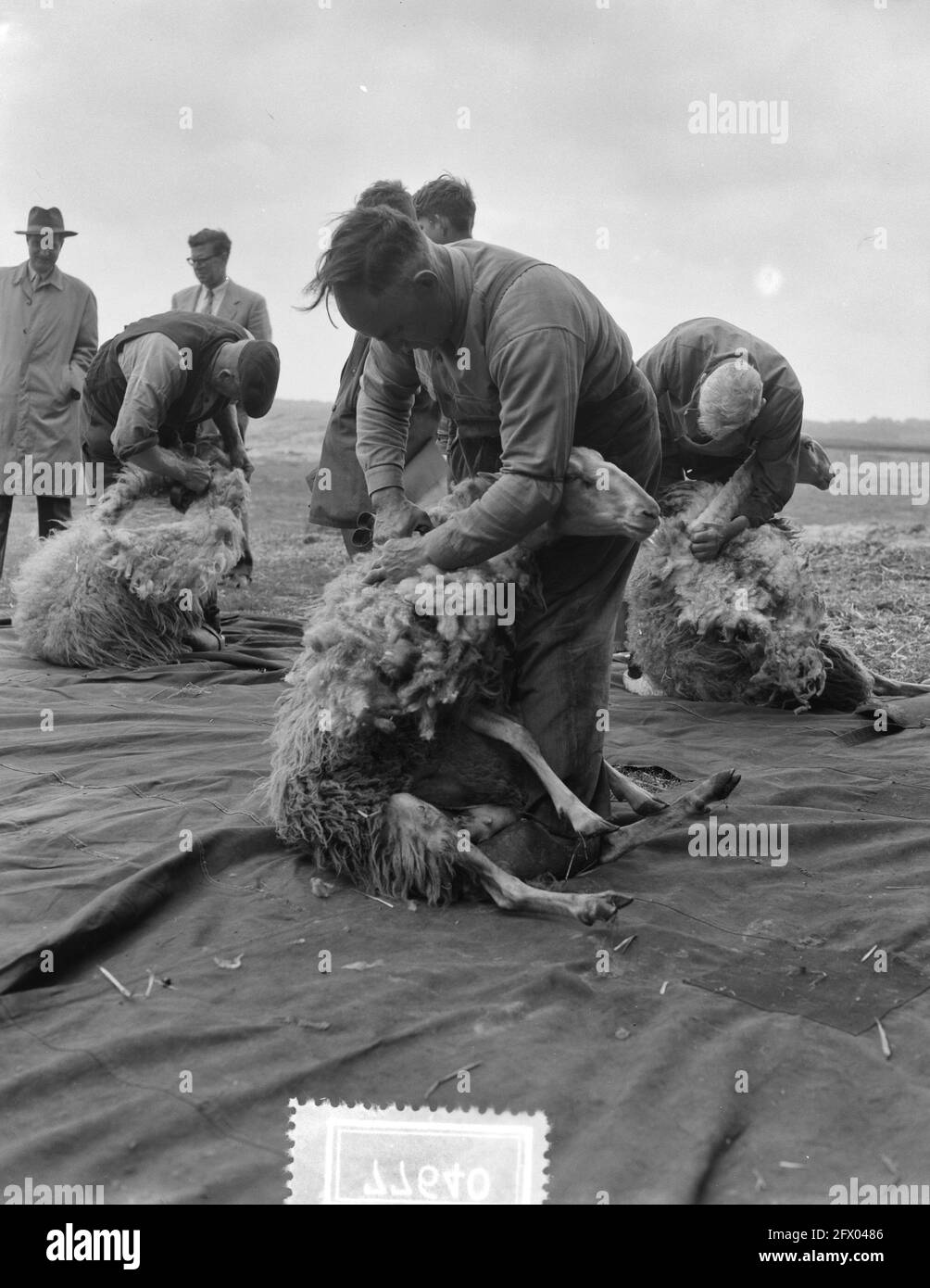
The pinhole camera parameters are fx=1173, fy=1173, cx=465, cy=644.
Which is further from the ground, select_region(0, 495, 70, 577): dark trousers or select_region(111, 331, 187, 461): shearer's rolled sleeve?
select_region(111, 331, 187, 461): shearer's rolled sleeve

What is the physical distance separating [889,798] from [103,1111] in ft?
8.61

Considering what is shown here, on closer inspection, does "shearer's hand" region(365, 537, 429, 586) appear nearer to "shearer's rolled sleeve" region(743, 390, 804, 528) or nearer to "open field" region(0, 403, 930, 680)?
"shearer's rolled sleeve" region(743, 390, 804, 528)

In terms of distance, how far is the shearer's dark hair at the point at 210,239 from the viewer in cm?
760

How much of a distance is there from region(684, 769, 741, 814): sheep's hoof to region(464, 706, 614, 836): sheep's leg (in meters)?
0.23

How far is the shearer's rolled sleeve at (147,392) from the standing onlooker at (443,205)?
1.34 metres

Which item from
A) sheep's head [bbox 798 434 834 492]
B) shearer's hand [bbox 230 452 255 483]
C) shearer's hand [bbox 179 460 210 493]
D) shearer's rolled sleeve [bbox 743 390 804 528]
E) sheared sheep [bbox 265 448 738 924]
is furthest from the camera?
shearer's hand [bbox 230 452 255 483]

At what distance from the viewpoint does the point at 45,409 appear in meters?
7.54

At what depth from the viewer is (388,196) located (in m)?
3.24

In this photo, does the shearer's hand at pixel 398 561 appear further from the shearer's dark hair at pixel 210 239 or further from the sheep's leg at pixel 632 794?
the shearer's dark hair at pixel 210 239

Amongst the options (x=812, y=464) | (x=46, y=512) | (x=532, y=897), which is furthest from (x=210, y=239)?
(x=532, y=897)

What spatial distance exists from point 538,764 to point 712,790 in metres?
0.45

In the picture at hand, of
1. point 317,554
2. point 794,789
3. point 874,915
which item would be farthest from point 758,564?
Answer: point 317,554

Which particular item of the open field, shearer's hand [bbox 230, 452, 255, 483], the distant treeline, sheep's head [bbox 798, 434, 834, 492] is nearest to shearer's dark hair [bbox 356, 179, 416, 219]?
sheep's head [bbox 798, 434, 834, 492]

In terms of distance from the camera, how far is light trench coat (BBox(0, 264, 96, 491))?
24.4ft
